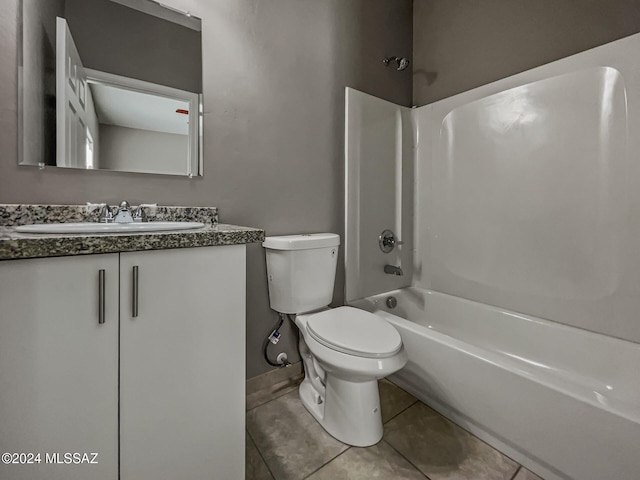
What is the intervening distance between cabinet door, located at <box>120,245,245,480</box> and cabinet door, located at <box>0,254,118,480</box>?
1.3 inches

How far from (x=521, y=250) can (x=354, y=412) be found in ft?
4.33

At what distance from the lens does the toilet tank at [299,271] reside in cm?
139

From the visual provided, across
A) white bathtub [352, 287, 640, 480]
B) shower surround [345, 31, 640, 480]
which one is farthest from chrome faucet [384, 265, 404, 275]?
white bathtub [352, 287, 640, 480]

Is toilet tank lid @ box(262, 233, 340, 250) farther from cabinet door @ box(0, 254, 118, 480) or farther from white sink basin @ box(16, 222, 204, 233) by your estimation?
cabinet door @ box(0, 254, 118, 480)

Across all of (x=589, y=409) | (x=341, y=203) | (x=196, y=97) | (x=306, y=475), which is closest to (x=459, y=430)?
(x=589, y=409)

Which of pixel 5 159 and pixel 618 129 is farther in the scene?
pixel 618 129

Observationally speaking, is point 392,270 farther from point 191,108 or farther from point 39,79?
point 39,79

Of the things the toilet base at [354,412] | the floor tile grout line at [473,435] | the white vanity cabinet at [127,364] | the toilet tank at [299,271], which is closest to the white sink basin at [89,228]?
the white vanity cabinet at [127,364]

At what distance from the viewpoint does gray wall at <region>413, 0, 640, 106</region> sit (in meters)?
1.40

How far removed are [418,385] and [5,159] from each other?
1967mm

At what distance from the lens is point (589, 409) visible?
91 cm

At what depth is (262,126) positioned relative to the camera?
146 centimetres

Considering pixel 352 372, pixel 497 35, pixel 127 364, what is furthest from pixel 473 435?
pixel 497 35

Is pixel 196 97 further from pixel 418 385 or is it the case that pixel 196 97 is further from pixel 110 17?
pixel 418 385
